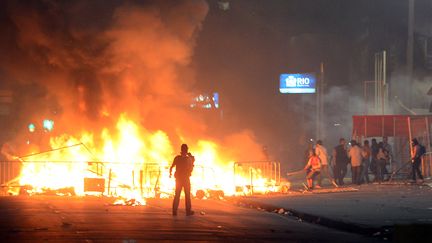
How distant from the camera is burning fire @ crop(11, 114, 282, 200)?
24.7m

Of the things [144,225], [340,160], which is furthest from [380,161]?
[144,225]

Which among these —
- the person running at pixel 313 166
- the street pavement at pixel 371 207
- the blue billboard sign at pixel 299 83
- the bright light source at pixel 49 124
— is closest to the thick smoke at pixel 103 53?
the bright light source at pixel 49 124

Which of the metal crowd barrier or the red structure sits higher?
the red structure

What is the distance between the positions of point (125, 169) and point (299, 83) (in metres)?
27.6

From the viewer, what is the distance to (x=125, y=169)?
83.3 ft

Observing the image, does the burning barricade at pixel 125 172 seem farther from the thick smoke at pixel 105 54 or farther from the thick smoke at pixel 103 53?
the thick smoke at pixel 103 53

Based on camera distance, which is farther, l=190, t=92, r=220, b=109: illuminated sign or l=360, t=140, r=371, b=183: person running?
l=190, t=92, r=220, b=109: illuminated sign

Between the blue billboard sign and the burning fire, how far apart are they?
23.9m

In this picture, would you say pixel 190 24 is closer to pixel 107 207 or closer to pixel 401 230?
pixel 107 207

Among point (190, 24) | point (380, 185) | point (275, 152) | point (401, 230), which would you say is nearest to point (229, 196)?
point (380, 185)

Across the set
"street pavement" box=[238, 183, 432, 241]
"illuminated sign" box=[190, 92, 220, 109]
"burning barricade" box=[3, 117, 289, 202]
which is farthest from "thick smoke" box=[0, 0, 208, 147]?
"illuminated sign" box=[190, 92, 220, 109]

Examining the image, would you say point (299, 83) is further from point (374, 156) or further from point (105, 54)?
point (105, 54)

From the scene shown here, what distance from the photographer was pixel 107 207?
1834 centimetres

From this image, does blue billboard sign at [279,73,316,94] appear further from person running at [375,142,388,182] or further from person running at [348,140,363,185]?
person running at [348,140,363,185]
